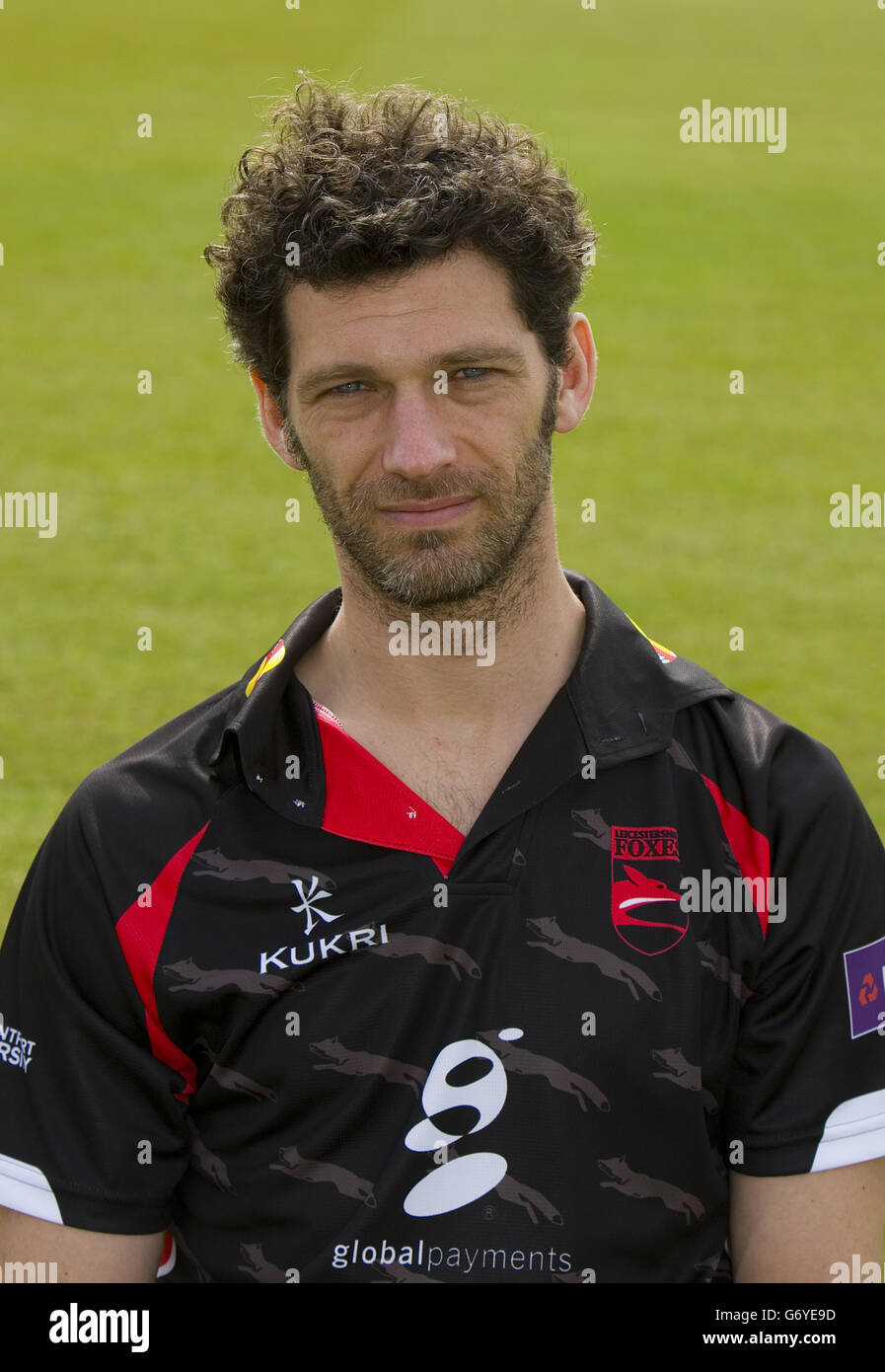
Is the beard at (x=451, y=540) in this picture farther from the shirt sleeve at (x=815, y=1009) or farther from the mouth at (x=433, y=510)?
the shirt sleeve at (x=815, y=1009)

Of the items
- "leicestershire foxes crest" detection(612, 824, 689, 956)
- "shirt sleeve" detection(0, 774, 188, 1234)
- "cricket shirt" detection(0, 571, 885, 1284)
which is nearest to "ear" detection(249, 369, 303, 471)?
"cricket shirt" detection(0, 571, 885, 1284)

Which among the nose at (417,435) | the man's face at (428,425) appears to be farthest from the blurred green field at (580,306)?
the nose at (417,435)

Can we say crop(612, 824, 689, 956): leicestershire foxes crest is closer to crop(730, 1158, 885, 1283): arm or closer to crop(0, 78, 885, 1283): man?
crop(0, 78, 885, 1283): man

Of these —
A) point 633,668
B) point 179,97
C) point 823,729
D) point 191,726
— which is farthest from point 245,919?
point 179,97

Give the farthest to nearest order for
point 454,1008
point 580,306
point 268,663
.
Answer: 1. point 580,306
2. point 268,663
3. point 454,1008

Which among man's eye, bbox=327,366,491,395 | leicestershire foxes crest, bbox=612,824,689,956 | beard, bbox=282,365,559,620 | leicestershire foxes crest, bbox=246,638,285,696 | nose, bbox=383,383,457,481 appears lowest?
leicestershire foxes crest, bbox=612,824,689,956

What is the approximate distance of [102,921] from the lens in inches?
94.3

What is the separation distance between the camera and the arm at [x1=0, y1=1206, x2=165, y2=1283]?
2404 millimetres

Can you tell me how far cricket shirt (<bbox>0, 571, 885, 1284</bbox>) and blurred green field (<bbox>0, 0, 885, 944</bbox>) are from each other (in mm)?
2156

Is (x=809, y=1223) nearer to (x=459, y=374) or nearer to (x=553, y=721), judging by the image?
(x=553, y=721)

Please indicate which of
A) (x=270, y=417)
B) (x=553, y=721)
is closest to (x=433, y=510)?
(x=553, y=721)

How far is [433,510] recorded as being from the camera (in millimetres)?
2453

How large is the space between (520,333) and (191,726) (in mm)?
754

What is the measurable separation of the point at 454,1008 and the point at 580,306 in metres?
10.6
